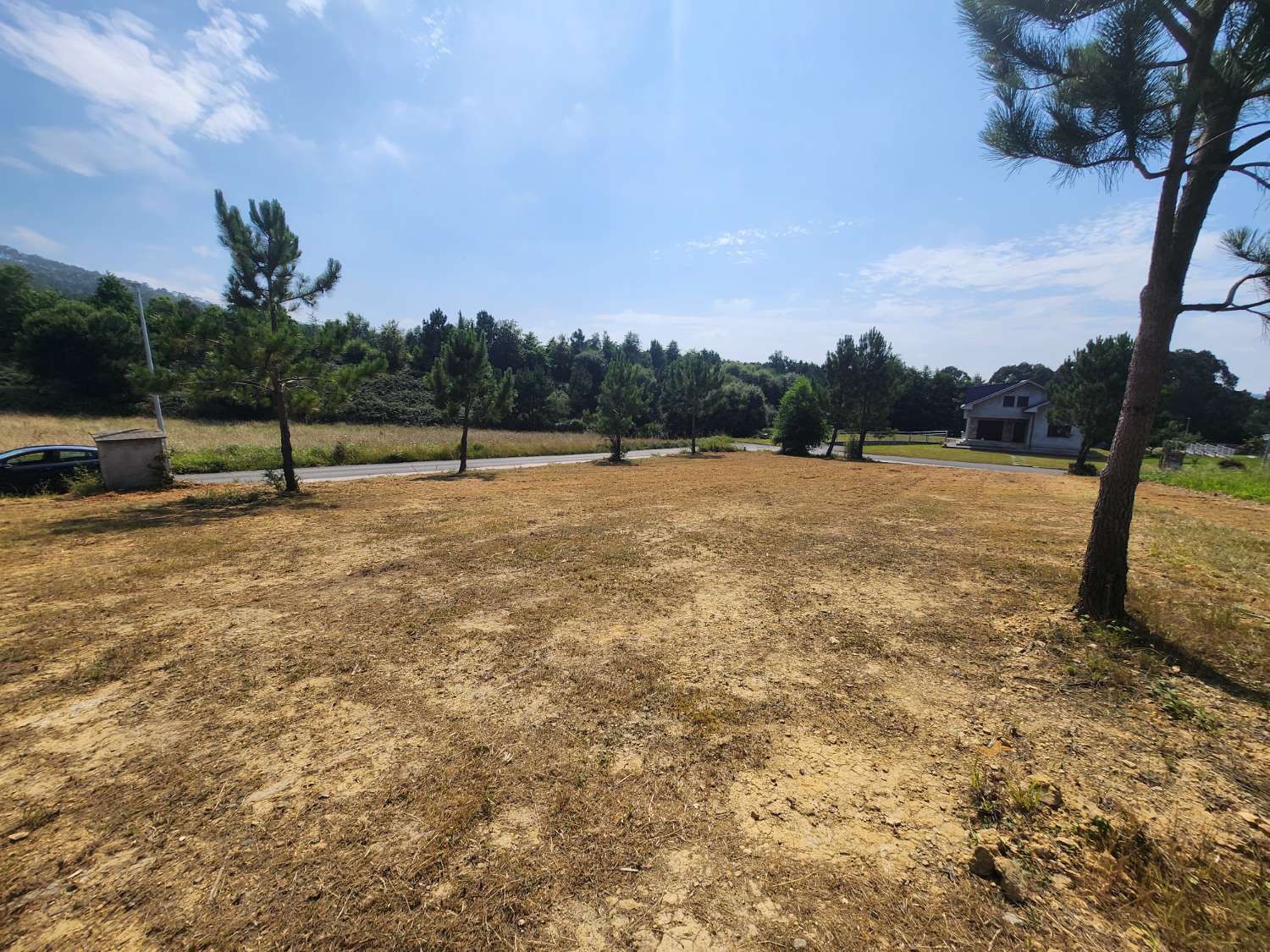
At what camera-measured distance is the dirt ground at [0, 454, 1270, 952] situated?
2227 mm

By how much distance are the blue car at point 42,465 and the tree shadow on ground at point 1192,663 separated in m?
22.3

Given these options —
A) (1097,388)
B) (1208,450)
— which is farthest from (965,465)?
(1208,450)

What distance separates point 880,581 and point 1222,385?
9041cm

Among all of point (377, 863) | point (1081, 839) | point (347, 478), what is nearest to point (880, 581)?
point (1081, 839)

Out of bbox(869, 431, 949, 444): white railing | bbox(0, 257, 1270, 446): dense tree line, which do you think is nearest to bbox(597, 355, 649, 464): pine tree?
bbox(0, 257, 1270, 446): dense tree line

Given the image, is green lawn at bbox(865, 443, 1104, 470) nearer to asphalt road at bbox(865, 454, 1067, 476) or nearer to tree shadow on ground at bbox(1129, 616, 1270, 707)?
asphalt road at bbox(865, 454, 1067, 476)

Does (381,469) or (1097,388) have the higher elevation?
(1097,388)

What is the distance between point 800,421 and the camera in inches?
1417

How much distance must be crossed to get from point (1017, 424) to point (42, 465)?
59.8 metres

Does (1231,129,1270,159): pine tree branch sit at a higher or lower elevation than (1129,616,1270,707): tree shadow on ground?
higher

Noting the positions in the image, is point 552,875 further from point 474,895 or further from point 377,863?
point 377,863

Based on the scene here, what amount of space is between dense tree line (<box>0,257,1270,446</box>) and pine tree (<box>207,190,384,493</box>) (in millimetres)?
100

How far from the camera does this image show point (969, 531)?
10.2 m

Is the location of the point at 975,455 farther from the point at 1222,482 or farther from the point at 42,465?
the point at 42,465
